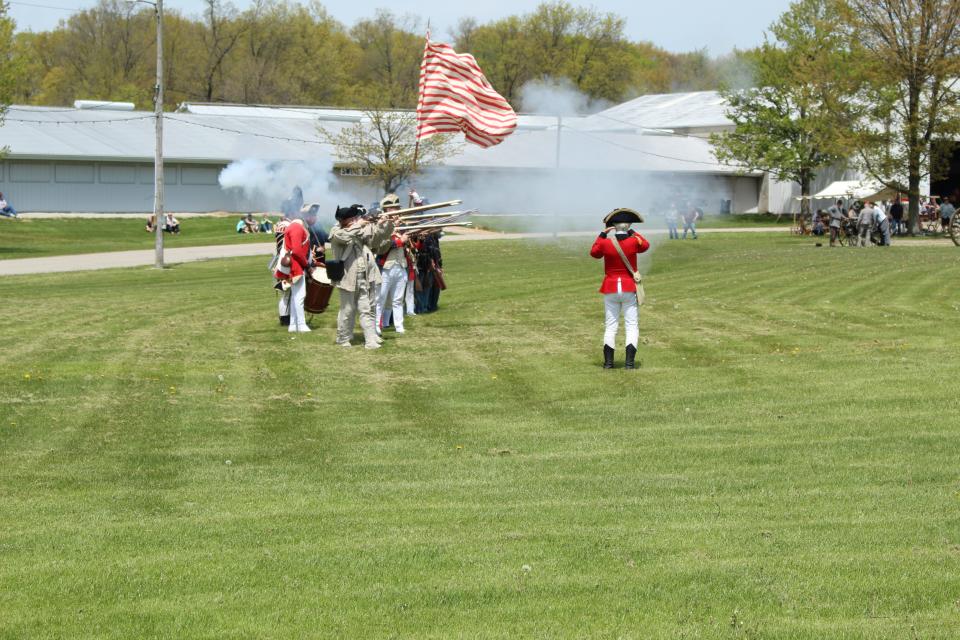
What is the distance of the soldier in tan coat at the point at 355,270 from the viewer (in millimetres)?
17281

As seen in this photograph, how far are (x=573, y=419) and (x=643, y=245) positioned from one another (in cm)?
364

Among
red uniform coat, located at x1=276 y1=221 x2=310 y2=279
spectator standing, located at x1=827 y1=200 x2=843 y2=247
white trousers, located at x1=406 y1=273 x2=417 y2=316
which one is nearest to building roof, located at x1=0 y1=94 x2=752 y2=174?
spectator standing, located at x1=827 y1=200 x2=843 y2=247

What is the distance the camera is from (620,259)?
50.7 feet

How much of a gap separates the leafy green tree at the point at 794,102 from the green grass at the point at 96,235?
80.0 ft

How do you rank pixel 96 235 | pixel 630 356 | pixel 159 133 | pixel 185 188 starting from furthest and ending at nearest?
pixel 185 188 → pixel 96 235 → pixel 159 133 → pixel 630 356

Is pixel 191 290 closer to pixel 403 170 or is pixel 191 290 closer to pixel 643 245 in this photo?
pixel 643 245

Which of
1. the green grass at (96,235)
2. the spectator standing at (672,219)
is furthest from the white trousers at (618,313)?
the spectator standing at (672,219)

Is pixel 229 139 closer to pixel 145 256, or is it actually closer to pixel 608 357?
pixel 145 256

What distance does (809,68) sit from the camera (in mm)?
52562

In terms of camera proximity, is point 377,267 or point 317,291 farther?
point 317,291

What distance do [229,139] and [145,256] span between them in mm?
25978

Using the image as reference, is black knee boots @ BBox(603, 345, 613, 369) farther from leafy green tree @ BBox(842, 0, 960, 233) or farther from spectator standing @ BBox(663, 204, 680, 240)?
leafy green tree @ BBox(842, 0, 960, 233)

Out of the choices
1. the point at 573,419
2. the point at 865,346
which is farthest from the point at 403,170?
the point at 573,419

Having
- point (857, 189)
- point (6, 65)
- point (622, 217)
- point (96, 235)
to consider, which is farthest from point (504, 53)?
point (622, 217)
